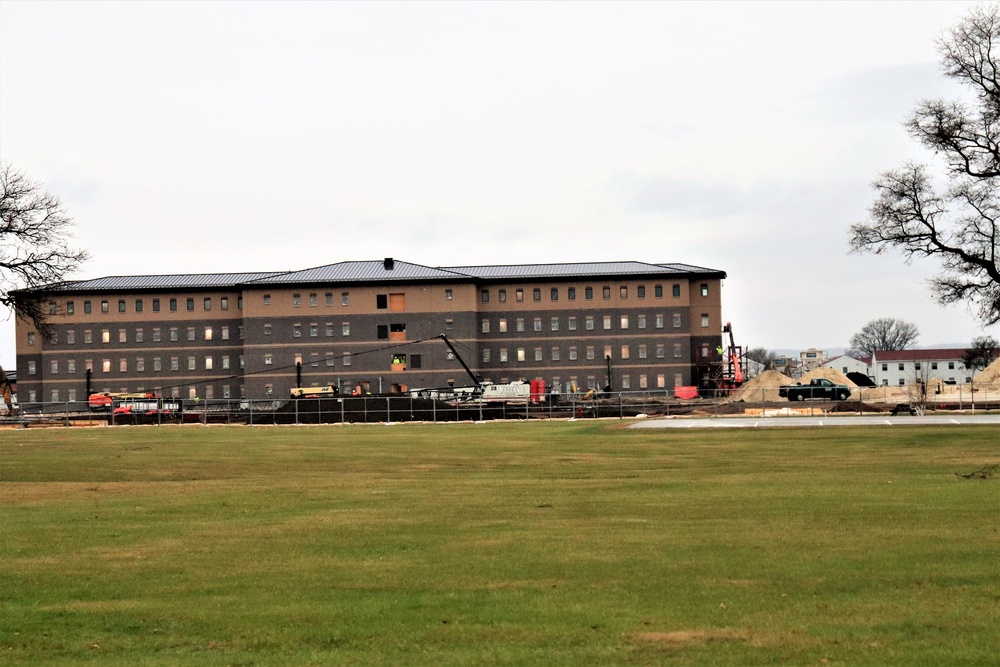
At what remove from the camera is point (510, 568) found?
47.6ft

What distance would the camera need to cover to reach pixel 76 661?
10.4 meters

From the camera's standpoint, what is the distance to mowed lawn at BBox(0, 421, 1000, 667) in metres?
10.6

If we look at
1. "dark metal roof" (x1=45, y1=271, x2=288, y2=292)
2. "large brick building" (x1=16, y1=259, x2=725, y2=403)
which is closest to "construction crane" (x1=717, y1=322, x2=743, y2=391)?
"large brick building" (x1=16, y1=259, x2=725, y2=403)

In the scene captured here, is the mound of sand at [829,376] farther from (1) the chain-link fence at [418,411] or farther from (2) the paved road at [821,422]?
(2) the paved road at [821,422]

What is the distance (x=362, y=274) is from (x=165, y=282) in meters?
24.0

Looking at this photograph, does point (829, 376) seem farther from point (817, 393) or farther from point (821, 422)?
point (821, 422)

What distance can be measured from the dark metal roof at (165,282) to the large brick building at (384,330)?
1.09 feet

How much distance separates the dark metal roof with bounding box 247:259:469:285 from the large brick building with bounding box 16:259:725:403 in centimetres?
22

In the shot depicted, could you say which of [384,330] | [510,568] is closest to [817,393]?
[384,330]

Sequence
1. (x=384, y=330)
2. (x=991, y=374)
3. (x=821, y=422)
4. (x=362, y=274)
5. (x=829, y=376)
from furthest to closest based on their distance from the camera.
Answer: (x=829, y=376), (x=362, y=274), (x=384, y=330), (x=991, y=374), (x=821, y=422)

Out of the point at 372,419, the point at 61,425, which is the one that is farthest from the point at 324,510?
the point at 61,425

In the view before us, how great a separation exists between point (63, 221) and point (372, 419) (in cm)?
4147

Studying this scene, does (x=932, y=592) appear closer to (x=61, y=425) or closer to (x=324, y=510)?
(x=324, y=510)

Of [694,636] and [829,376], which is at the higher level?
[829,376]
